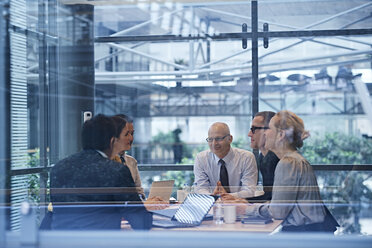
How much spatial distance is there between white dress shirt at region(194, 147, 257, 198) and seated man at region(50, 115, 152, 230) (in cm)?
151

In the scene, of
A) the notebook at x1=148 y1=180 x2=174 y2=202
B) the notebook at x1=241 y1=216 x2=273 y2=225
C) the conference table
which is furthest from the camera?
the notebook at x1=148 y1=180 x2=174 y2=202

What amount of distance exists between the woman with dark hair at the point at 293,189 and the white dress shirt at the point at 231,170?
1.08 metres

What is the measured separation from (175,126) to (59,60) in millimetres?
2419

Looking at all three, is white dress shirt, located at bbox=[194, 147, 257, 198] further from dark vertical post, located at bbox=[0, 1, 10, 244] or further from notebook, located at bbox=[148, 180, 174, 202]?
dark vertical post, located at bbox=[0, 1, 10, 244]

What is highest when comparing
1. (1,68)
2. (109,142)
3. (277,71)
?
(277,71)

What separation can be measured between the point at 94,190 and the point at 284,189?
96cm

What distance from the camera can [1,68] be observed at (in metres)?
1.64

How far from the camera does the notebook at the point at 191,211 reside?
255 cm

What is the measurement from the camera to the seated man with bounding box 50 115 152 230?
7.52 ft

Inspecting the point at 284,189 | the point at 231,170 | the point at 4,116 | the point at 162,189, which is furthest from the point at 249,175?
the point at 4,116

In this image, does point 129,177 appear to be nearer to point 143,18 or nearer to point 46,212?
point 46,212

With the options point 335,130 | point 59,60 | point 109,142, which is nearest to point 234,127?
point 335,130

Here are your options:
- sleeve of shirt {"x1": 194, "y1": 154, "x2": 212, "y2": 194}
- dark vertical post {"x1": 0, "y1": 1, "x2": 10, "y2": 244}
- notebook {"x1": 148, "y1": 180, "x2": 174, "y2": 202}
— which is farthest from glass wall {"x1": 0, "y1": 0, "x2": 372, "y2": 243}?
dark vertical post {"x1": 0, "y1": 1, "x2": 10, "y2": 244}

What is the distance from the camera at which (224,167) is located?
162 inches
